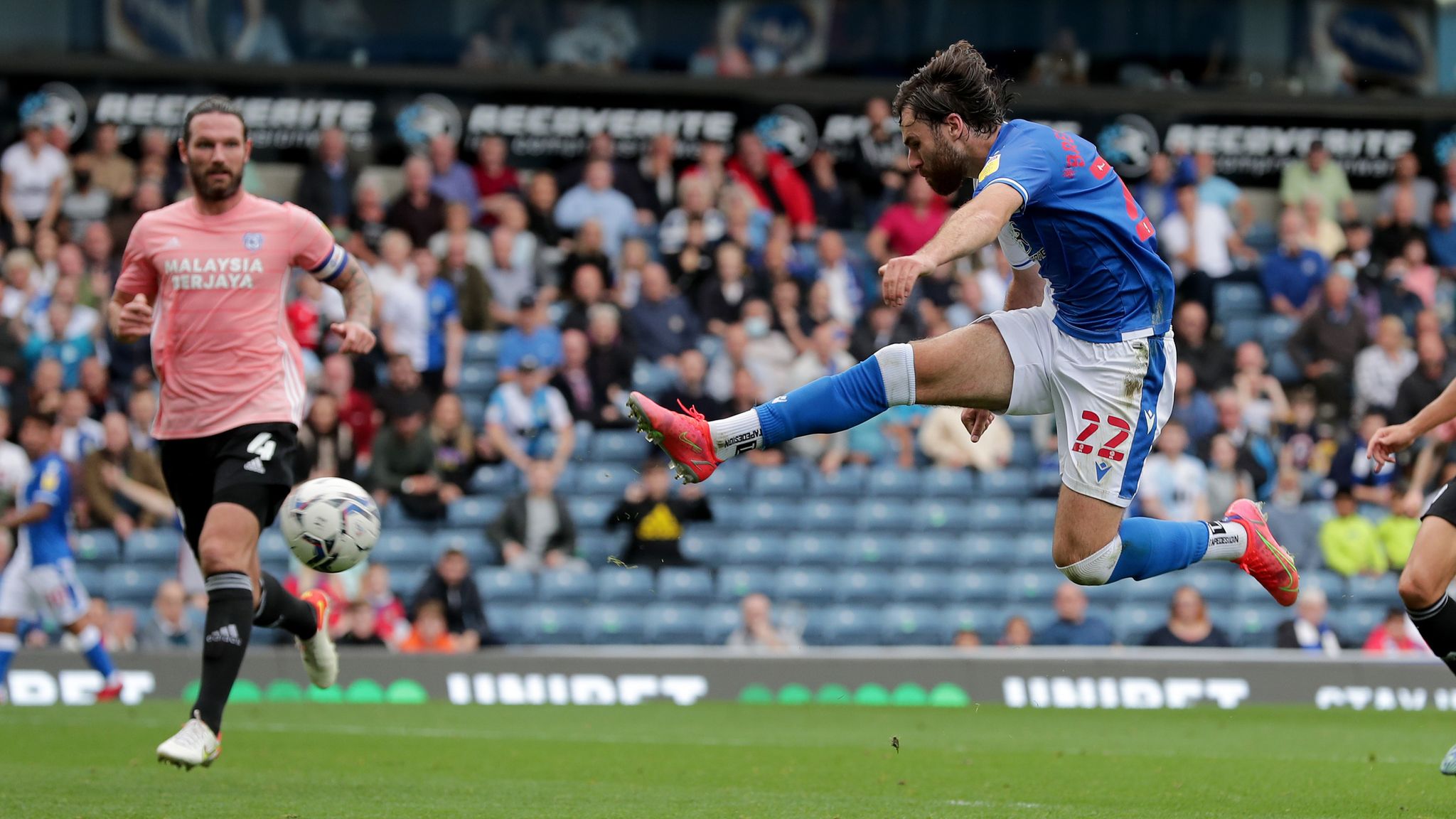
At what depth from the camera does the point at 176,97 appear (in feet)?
61.3

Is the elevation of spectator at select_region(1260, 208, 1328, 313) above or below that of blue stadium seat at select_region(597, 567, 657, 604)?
above

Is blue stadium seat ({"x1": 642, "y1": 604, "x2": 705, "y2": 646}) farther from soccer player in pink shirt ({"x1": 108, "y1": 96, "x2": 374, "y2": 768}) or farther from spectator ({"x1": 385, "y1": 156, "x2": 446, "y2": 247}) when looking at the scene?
soccer player in pink shirt ({"x1": 108, "y1": 96, "x2": 374, "y2": 768})

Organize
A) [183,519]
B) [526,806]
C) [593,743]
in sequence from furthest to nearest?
1. [593,743]
2. [183,519]
3. [526,806]

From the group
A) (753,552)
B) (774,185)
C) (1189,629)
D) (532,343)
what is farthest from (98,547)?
(1189,629)

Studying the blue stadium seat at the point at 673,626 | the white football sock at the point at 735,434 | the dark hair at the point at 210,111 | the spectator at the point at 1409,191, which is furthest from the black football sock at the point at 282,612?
the spectator at the point at 1409,191

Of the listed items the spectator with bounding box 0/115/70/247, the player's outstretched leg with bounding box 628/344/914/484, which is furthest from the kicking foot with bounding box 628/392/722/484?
the spectator with bounding box 0/115/70/247

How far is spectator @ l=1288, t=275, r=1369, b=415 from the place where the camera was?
17.4m

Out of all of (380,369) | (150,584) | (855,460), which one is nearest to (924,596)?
(855,460)

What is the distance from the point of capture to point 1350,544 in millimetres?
15859

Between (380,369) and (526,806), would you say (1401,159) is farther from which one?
(526,806)

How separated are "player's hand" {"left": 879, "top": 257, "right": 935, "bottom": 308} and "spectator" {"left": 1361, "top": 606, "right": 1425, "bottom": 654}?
10551 millimetres

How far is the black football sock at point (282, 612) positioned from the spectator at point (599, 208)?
31.9 feet

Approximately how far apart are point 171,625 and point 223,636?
7503 millimetres

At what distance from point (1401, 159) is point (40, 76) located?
46.5 feet
